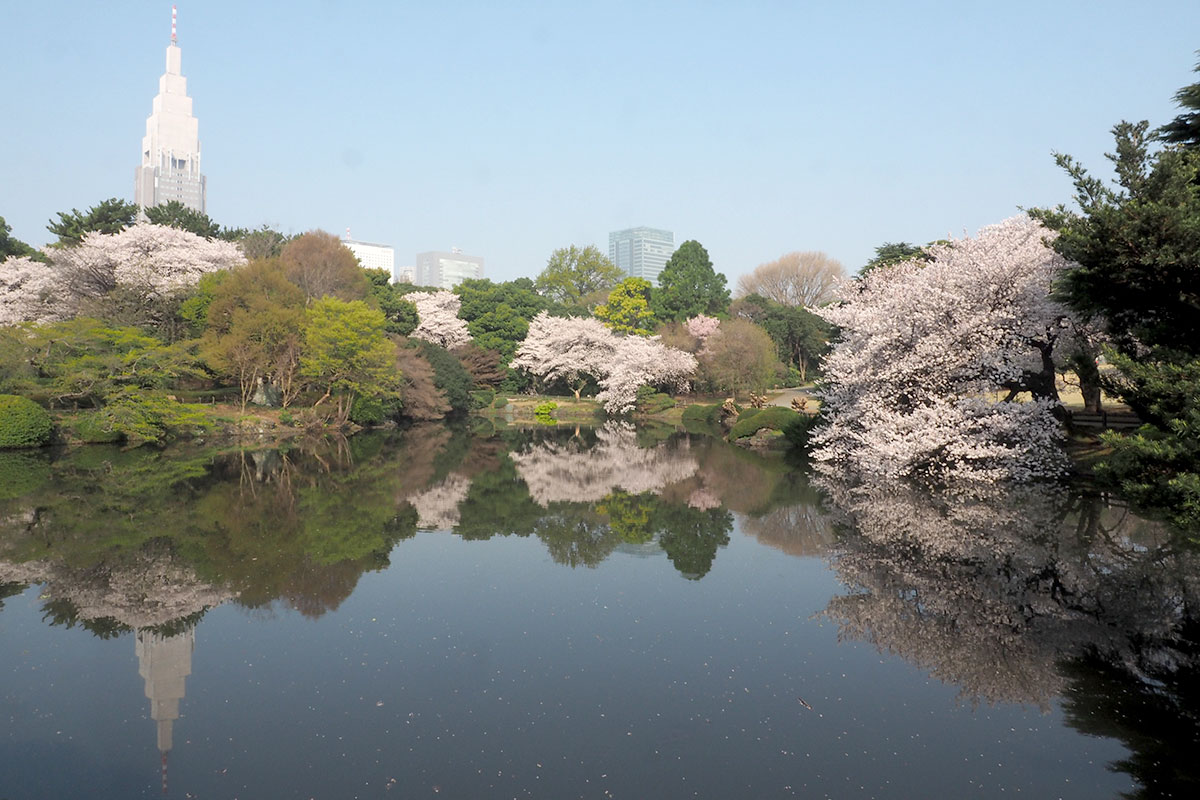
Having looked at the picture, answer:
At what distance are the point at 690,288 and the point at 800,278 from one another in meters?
19.6

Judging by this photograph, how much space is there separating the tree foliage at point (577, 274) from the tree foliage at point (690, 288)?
8753 mm

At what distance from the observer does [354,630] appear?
843cm

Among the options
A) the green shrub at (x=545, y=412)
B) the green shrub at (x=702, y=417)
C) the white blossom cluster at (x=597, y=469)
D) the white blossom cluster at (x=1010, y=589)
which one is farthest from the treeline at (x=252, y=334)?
the white blossom cluster at (x=1010, y=589)

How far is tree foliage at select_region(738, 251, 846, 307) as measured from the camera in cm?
7588

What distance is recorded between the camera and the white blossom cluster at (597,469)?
18375mm

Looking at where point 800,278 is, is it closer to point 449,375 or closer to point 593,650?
point 449,375

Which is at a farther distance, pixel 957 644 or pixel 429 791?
pixel 957 644

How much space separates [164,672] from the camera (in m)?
7.18

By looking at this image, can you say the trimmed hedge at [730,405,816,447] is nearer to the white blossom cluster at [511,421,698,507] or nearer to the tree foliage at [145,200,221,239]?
the white blossom cluster at [511,421,698,507]

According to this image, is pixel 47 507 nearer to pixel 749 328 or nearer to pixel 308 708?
pixel 308 708

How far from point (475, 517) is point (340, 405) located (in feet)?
65.2

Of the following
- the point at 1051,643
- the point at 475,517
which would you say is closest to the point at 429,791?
the point at 1051,643

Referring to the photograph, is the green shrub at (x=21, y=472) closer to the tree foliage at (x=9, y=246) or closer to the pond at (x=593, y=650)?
the pond at (x=593, y=650)

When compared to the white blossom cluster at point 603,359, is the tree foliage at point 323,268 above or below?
above
